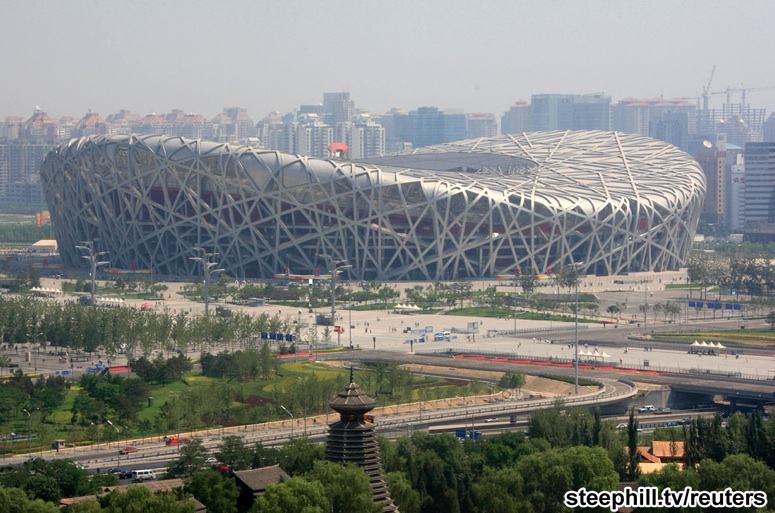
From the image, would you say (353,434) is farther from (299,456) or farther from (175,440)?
(175,440)

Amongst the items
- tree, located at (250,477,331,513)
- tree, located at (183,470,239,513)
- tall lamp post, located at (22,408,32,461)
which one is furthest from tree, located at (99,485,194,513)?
tall lamp post, located at (22,408,32,461)

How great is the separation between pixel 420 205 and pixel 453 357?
43.5 metres

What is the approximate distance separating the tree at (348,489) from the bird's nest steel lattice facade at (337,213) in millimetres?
98332

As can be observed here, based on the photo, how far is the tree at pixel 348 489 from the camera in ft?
139

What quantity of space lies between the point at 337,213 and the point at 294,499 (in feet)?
329

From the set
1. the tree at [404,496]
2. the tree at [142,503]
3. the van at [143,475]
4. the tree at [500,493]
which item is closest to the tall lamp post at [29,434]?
the van at [143,475]

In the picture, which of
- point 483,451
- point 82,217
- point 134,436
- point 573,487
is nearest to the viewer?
point 573,487

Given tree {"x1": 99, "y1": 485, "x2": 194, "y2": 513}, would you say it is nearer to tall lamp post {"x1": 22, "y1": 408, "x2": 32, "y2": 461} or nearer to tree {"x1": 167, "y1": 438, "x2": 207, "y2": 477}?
tree {"x1": 167, "y1": 438, "x2": 207, "y2": 477}

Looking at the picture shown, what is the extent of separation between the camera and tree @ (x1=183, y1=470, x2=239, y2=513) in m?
46.4

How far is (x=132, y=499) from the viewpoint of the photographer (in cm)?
4406

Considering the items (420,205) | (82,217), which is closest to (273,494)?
(420,205)

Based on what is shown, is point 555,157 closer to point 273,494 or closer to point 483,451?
point 483,451

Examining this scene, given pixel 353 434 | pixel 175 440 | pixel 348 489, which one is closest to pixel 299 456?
pixel 348 489

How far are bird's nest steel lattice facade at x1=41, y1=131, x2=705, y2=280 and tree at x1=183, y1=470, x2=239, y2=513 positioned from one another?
308ft
